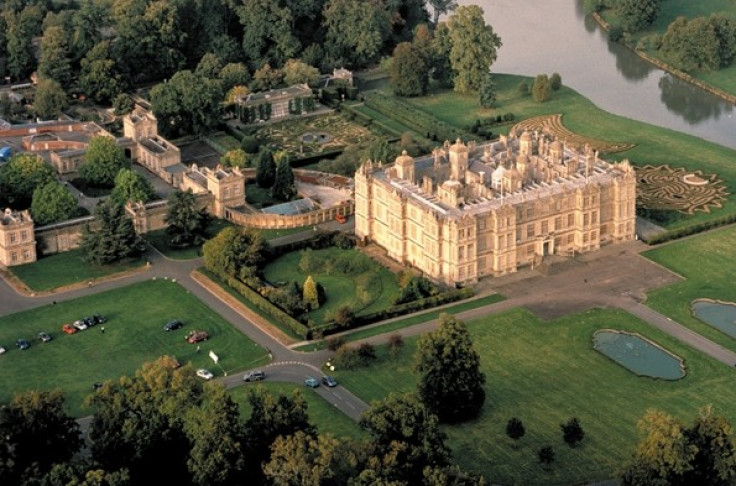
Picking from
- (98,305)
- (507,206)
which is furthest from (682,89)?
(98,305)

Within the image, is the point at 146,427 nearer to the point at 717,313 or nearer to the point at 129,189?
the point at 129,189

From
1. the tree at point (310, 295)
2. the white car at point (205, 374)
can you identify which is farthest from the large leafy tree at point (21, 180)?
the white car at point (205, 374)

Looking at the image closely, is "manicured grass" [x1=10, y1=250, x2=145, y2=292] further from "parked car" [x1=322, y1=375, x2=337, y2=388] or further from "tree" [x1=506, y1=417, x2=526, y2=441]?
"tree" [x1=506, y1=417, x2=526, y2=441]

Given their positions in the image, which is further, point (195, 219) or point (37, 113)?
point (37, 113)

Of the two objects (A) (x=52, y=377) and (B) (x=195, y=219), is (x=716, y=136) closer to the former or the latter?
(B) (x=195, y=219)

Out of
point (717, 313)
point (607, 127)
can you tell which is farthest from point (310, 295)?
point (607, 127)
